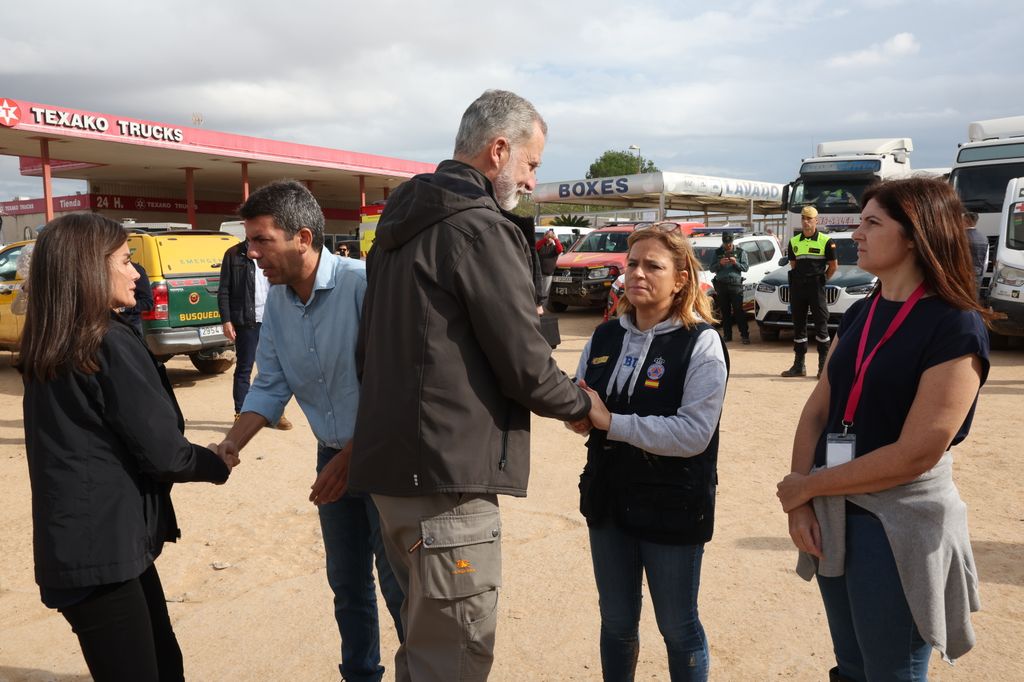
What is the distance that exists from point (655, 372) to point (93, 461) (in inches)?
66.4

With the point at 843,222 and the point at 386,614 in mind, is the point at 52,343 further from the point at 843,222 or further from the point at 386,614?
the point at 843,222

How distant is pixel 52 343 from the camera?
2.20 metres

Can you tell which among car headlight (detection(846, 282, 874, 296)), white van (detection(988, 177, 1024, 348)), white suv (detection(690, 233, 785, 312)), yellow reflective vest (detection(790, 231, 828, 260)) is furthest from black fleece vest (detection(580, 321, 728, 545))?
white suv (detection(690, 233, 785, 312))

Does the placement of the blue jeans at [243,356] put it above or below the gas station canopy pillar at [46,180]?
below

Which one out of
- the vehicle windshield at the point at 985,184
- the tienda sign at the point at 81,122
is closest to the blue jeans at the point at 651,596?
the vehicle windshield at the point at 985,184

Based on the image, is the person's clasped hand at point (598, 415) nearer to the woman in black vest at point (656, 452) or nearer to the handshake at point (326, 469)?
the woman in black vest at point (656, 452)

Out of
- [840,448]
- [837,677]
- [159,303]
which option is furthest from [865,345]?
[159,303]

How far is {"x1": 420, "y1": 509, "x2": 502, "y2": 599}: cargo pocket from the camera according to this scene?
2.06 meters

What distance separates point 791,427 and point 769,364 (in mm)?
3865

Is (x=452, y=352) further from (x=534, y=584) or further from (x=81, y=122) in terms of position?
(x=81, y=122)

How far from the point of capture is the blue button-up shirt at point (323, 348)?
287 centimetres

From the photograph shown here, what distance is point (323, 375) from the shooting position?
2881 millimetres

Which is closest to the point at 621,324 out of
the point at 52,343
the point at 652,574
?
the point at 652,574

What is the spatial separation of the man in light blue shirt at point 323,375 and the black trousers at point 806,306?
26.5 ft
